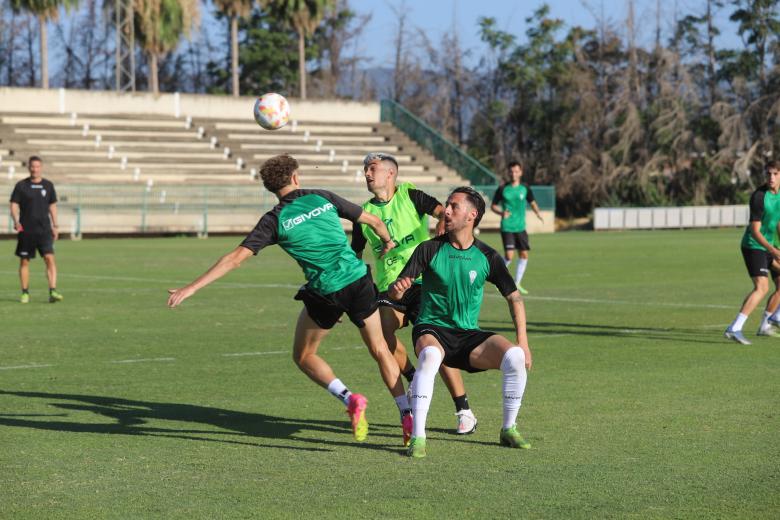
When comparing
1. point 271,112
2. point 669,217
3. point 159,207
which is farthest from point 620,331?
point 669,217

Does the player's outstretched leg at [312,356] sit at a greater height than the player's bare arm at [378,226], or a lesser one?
lesser

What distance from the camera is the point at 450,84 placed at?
78.7m


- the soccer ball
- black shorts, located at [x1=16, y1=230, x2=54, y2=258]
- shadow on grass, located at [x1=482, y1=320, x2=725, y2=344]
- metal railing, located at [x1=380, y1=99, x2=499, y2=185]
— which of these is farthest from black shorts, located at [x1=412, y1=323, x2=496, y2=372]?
metal railing, located at [x1=380, y1=99, x2=499, y2=185]

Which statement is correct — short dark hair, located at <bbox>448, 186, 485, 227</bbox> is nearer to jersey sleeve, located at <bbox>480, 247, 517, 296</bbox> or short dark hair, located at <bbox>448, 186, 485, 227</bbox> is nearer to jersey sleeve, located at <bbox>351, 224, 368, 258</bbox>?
jersey sleeve, located at <bbox>480, 247, 517, 296</bbox>

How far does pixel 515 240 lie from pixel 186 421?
14.3 meters

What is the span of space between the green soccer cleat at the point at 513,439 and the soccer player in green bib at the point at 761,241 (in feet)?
21.4

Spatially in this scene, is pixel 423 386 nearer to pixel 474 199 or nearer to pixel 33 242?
pixel 474 199

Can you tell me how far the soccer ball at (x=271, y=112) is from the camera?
11.1 m

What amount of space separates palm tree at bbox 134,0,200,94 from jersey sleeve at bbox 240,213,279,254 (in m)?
54.2

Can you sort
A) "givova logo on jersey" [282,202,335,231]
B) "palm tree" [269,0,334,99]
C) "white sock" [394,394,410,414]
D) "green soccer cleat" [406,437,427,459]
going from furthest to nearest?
"palm tree" [269,0,334,99]
"white sock" [394,394,410,414]
"givova logo on jersey" [282,202,335,231]
"green soccer cleat" [406,437,427,459]

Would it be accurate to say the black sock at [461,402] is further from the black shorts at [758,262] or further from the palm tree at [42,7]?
the palm tree at [42,7]

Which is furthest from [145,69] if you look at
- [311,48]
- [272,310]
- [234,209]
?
[272,310]

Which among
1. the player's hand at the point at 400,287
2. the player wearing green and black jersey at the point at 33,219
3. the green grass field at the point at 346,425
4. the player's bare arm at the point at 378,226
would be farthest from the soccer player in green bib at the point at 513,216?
the player's hand at the point at 400,287

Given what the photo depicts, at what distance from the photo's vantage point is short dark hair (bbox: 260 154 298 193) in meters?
8.06
